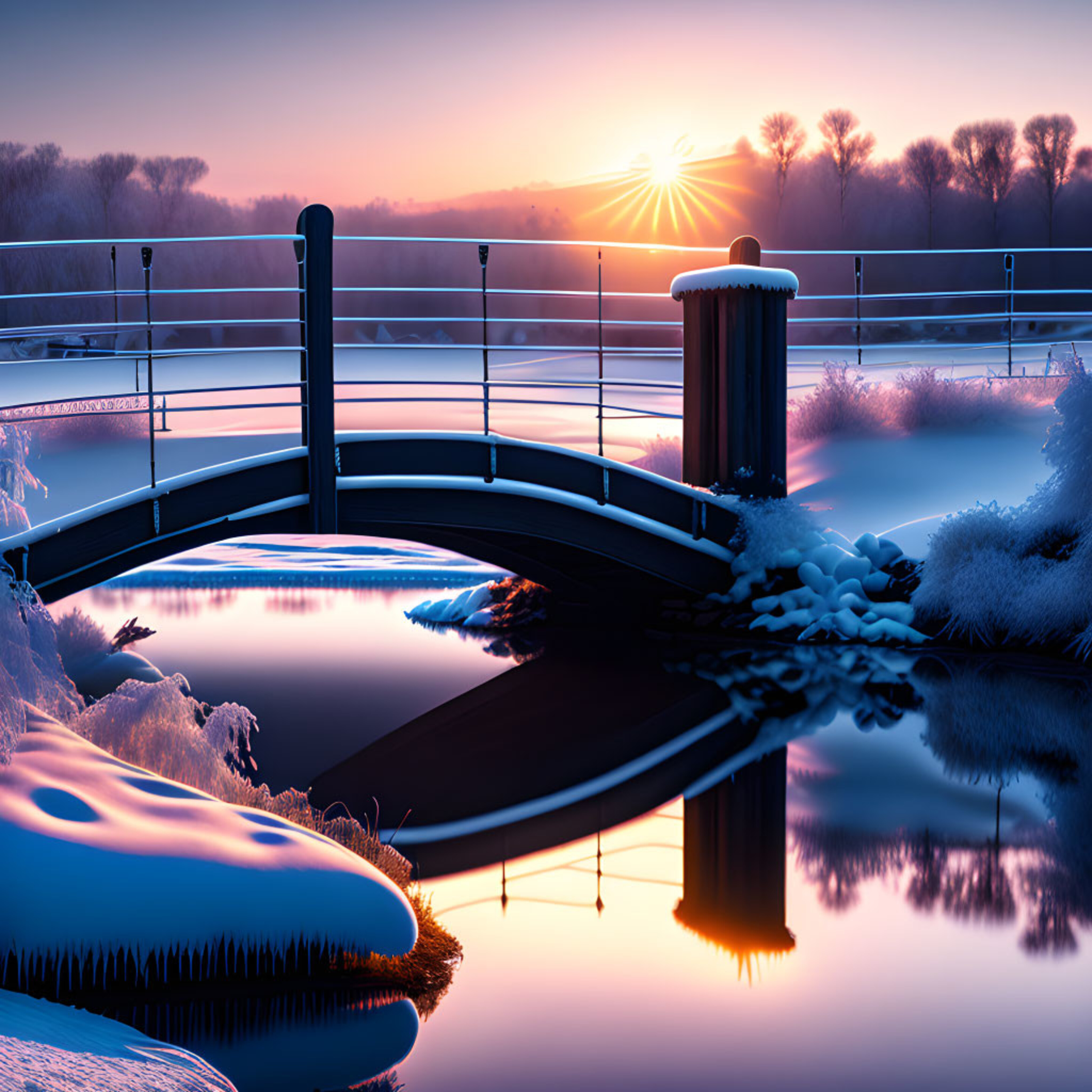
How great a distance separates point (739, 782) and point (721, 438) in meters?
2.89

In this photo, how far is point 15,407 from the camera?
4121 mm

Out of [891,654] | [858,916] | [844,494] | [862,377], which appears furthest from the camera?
[862,377]

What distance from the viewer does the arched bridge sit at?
4.35 metres

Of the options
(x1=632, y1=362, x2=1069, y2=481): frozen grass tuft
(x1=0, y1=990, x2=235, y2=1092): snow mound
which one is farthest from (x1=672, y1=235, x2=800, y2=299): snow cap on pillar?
(x1=0, y1=990, x2=235, y2=1092): snow mound

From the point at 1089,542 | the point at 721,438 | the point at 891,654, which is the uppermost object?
the point at 721,438

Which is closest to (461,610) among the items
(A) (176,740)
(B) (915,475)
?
(B) (915,475)

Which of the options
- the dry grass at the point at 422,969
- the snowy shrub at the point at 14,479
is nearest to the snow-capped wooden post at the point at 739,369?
the snowy shrub at the point at 14,479

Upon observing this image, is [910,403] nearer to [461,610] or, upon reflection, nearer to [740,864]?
[461,610]

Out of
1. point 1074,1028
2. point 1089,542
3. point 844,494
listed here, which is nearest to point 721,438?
point 844,494

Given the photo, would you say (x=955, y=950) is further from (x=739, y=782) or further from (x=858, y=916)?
(x=739, y=782)

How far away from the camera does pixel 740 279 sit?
5691mm

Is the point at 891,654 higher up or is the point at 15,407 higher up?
the point at 15,407

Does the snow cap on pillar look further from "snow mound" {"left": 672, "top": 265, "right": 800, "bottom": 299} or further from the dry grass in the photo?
the dry grass

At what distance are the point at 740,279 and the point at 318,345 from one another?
219 cm
